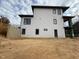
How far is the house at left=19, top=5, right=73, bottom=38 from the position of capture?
27.5 meters

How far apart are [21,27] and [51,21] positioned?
284 inches

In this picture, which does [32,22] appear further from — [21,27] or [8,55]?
[8,55]

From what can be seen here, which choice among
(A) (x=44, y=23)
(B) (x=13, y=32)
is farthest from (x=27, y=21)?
(B) (x=13, y=32)

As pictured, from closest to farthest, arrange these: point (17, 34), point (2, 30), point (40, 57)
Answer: point (40, 57), point (2, 30), point (17, 34)

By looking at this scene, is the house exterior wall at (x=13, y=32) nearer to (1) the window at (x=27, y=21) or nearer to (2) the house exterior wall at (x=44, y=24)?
(2) the house exterior wall at (x=44, y=24)

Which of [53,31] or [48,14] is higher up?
[48,14]

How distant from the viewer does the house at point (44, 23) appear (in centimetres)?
2752

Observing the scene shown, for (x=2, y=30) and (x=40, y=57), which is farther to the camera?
(x=2, y=30)

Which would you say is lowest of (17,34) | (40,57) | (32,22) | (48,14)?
(40,57)

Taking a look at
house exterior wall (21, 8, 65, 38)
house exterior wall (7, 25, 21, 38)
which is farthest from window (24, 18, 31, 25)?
house exterior wall (7, 25, 21, 38)

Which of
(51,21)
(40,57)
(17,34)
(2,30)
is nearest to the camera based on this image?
(40,57)

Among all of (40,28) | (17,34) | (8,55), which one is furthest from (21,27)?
(8,55)

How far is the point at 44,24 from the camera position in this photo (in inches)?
1104

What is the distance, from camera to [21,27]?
27.7 m
